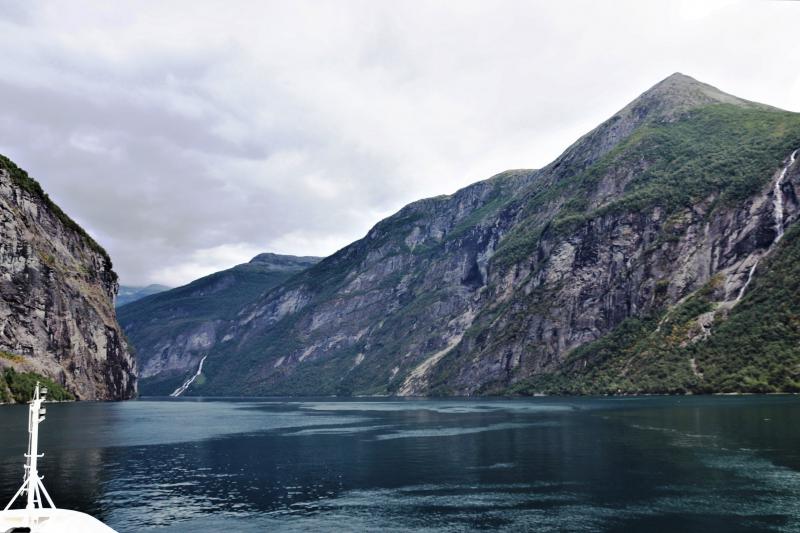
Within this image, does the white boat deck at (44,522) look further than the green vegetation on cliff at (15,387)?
No

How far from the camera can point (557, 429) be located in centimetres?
11531

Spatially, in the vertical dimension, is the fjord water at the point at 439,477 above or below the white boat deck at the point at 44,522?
below

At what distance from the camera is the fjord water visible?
49.4m

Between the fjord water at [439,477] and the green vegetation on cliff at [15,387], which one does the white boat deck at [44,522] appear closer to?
the fjord water at [439,477]

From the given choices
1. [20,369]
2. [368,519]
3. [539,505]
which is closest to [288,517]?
[368,519]

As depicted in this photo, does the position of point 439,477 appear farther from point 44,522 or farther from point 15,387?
point 15,387

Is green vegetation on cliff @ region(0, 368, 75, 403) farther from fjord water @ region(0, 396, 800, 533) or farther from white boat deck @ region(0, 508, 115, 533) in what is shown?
white boat deck @ region(0, 508, 115, 533)

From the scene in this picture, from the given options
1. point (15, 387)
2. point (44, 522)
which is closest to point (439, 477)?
point (44, 522)

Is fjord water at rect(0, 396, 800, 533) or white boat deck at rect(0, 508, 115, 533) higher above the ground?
white boat deck at rect(0, 508, 115, 533)

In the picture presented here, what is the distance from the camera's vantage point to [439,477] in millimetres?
68000

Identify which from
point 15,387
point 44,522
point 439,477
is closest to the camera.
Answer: point 44,522

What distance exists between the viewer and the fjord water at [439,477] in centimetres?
4941

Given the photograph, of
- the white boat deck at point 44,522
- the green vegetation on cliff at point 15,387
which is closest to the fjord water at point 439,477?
the white boat deck at point 44,522

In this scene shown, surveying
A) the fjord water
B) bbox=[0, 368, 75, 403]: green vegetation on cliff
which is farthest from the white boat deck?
bbox=[0, 368, 75, 403]: green vegetation on cliff
